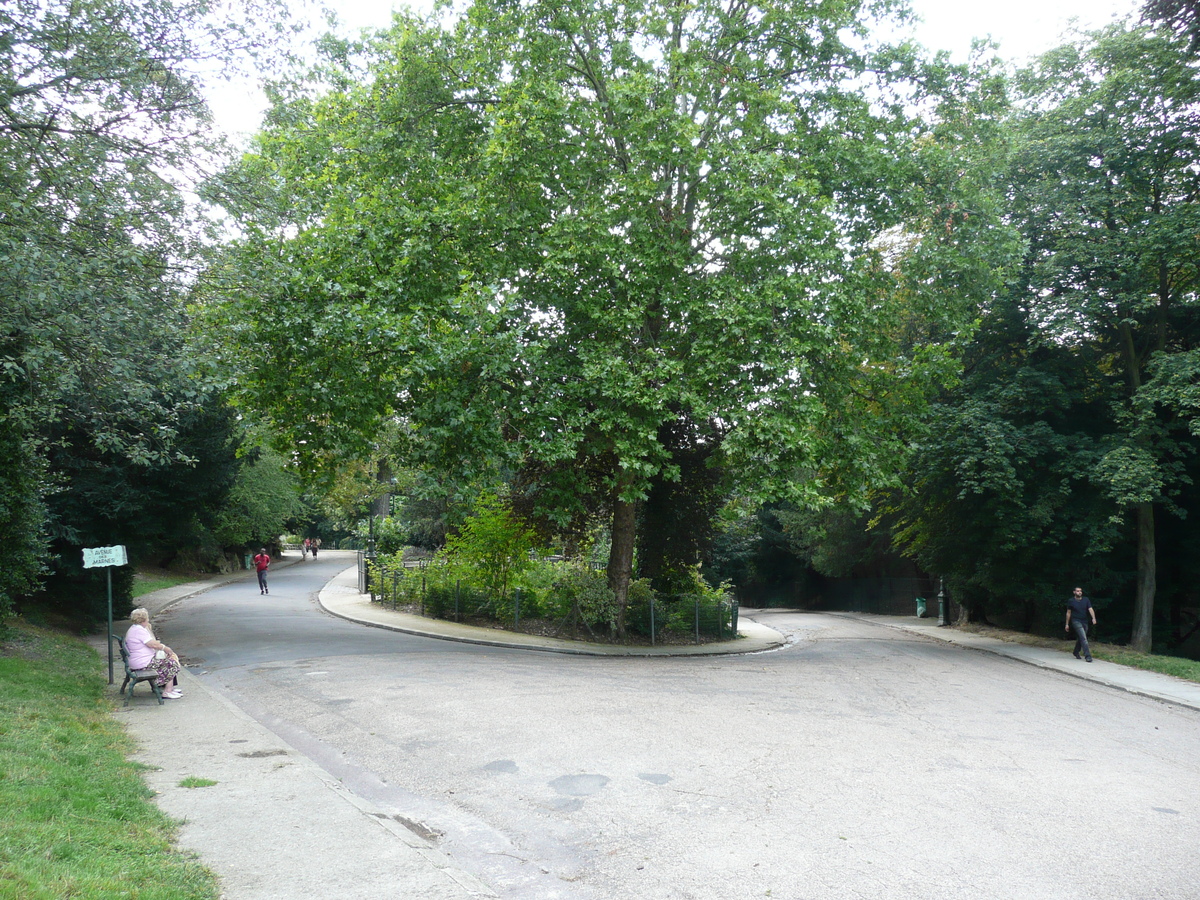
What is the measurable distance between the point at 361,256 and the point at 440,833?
1093 cm

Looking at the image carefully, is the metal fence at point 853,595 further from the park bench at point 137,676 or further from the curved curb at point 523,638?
the park bench at point 137,676

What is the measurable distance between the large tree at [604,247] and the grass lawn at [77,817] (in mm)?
6770

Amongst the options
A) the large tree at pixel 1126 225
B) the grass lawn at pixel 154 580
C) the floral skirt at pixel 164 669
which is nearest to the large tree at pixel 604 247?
the large tree at pixel 1126 225

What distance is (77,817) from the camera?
5551 millimetres

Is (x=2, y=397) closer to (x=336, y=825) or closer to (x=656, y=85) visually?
(x=336, y=825)

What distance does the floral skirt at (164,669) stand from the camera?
11.2 m

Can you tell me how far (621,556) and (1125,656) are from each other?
1117cm

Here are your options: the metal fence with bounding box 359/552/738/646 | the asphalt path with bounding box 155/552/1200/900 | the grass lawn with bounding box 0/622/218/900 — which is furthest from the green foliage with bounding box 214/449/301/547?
the grass lawn with bounding box 0/622/218/900

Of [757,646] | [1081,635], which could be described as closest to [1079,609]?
[1081,635]

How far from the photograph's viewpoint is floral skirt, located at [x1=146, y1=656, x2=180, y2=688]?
11.2 metres

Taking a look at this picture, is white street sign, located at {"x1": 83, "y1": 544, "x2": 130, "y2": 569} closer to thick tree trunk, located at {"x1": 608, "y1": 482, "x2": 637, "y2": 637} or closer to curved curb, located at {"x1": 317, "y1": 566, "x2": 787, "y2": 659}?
curved curb, located at {"x1": 317, "y1": 566, "x2": 787, "y2": 659}

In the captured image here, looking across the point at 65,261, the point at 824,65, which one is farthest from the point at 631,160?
the point at 65,261

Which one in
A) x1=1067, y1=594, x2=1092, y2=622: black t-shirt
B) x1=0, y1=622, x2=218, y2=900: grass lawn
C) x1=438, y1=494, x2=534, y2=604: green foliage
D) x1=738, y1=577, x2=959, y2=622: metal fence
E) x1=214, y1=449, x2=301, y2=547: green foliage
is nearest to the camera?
x1=0, y1=622, x2=218, y2=900: grass lawn

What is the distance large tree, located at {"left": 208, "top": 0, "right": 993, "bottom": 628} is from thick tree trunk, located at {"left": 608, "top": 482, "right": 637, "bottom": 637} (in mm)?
1211
